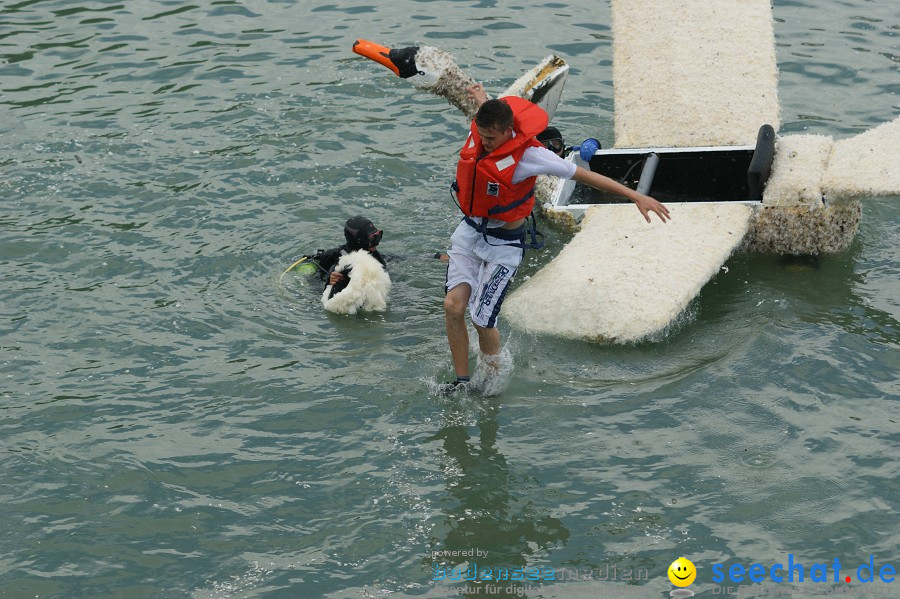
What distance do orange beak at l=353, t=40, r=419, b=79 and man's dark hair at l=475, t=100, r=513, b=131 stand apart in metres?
2.52

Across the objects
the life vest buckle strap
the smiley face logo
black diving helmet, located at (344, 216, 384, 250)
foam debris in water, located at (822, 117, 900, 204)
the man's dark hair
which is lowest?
the smiley face logo

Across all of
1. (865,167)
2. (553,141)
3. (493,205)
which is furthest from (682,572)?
(553,141)

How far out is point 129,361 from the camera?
7594 millimetres

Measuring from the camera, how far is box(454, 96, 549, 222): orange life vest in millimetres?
6727

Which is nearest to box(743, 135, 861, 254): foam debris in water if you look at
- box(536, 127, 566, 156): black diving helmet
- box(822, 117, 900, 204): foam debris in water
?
box(822, 117, 900, 204): foam debris in water

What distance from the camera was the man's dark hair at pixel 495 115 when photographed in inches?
258

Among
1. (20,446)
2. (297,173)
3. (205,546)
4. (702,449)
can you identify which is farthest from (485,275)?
(297,173)

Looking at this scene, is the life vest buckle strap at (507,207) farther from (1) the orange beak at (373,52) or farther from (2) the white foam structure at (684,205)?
(1) the orange beak at (373,52)

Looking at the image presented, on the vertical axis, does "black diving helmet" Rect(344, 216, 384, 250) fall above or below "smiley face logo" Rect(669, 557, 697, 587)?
above

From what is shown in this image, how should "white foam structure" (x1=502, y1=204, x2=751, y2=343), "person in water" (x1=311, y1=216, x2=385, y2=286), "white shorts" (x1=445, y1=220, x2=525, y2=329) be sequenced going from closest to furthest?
"white shorts" (x1=445, y1=220, x2=525, y2=329)
"white foam structure" (x1=502, y1=204, x2=751, y2=343)
"person in water" (x1=311, y1=216, x2=385, y2=286)

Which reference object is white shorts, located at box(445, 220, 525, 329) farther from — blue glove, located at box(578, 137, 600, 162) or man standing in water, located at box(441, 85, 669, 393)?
blue glove, located at box(578, 137, 600, 162)

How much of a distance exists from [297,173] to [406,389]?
12.6 ft

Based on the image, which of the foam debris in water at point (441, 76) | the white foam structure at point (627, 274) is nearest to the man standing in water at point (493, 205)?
the white foam structure at point (627, 274)

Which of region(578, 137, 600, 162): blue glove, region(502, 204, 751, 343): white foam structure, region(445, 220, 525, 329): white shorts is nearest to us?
region(445, 220, 525, 329): white shorts
